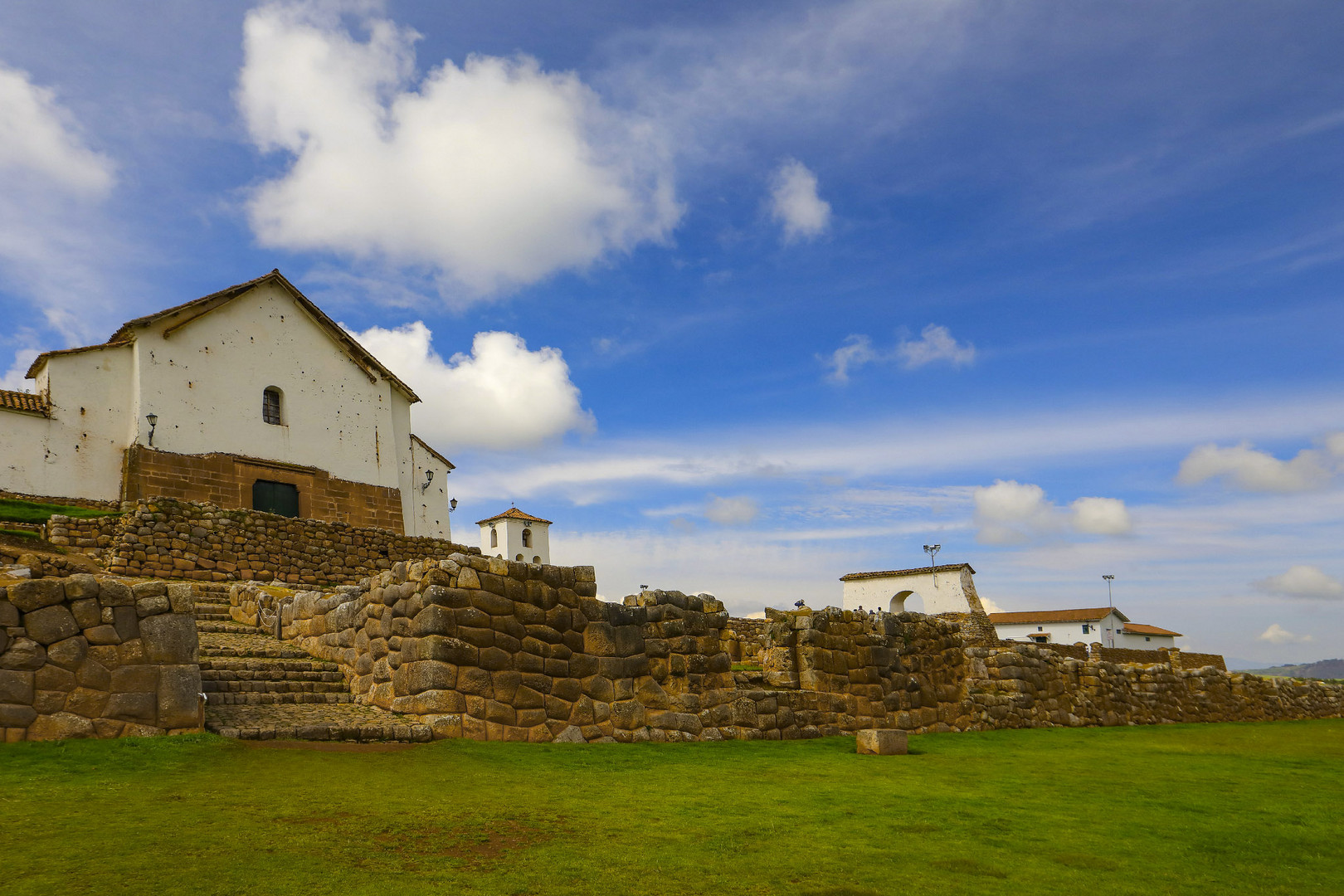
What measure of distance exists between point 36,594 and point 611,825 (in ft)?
16.6

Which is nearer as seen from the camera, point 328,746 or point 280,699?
point 328,746

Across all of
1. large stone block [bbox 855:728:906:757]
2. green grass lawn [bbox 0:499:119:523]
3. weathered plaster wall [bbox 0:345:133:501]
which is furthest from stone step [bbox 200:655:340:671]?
weathered plaster wall [bbox 0:345:133:501]

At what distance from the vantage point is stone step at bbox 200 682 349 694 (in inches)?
392

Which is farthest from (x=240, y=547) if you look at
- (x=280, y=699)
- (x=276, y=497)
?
(x=280, y=699)

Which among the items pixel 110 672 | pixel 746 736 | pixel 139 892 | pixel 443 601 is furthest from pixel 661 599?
pixel 139 892

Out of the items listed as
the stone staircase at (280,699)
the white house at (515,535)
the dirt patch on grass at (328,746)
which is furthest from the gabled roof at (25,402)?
the white house at (515,535)

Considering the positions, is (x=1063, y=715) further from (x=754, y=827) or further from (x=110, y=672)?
(x=110, y=672)

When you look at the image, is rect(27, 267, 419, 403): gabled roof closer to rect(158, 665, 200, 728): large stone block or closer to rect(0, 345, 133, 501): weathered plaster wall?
rect(0, 345, 133, 501): weathered plaster wall

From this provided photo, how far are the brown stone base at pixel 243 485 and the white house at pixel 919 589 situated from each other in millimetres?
23150

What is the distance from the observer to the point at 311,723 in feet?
27.9

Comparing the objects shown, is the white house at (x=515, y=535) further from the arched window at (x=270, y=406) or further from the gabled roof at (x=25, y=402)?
the gabled roof at (x=25, y=402)

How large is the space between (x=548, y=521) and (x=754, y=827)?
56.5m

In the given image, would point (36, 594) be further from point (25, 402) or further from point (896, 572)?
point (896, 572)

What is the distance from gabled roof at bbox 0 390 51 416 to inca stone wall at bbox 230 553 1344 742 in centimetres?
1493
